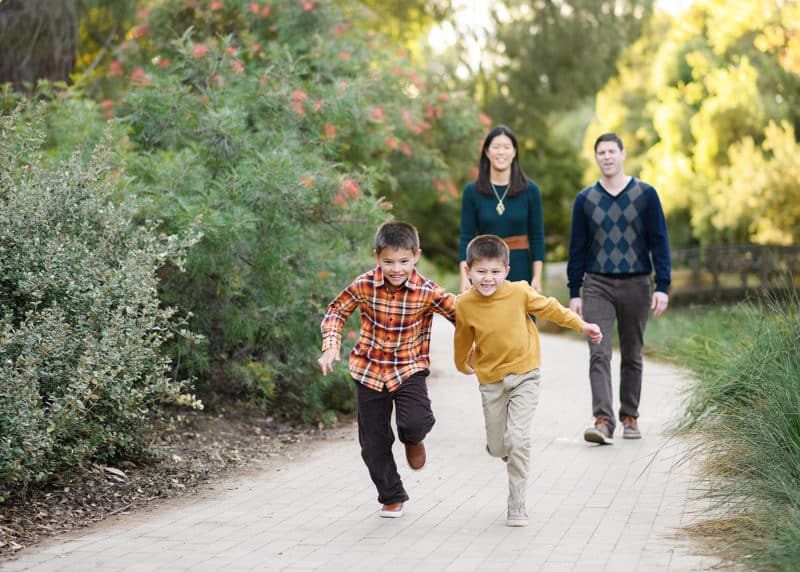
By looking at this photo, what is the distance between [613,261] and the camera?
332 inches

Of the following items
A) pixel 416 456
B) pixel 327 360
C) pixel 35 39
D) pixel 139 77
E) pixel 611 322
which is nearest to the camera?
pixel 327 360

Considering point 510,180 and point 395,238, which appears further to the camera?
point 510,180

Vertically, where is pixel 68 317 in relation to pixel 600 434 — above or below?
above

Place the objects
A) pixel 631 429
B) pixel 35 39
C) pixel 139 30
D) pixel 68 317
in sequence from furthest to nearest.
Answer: pixel 139 30
pixel 35 39
pixel 631 429
pixel 68 317

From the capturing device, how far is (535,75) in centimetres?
2284

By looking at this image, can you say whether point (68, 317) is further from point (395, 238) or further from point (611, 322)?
point (611, 322)

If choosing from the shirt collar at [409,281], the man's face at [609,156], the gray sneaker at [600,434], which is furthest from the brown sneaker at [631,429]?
the shirt collar at [409,281]

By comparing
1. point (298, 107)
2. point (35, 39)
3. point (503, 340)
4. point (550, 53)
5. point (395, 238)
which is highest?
point (550, 53)

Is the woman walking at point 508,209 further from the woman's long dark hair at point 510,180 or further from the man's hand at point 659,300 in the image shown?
the man's hand at point 659,300

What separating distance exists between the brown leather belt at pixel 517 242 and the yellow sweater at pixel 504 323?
2142 mm

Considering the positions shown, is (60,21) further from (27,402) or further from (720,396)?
(720,396)

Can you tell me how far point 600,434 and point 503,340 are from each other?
2533 mm

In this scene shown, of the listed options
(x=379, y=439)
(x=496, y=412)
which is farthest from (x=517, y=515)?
(x=379, y=439)

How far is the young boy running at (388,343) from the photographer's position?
606 cm
